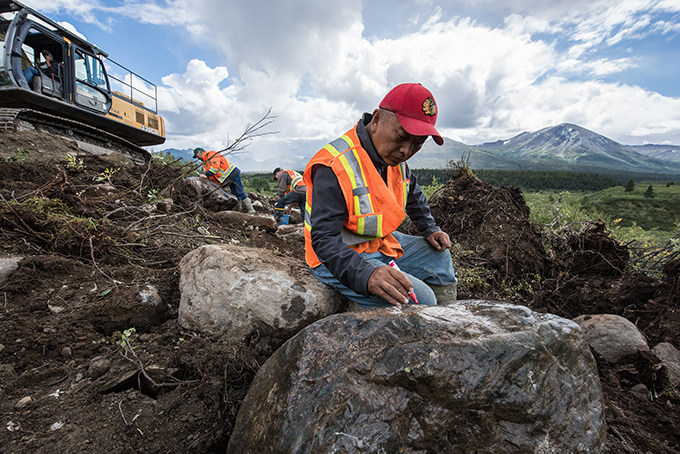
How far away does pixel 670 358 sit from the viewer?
235 centimetres

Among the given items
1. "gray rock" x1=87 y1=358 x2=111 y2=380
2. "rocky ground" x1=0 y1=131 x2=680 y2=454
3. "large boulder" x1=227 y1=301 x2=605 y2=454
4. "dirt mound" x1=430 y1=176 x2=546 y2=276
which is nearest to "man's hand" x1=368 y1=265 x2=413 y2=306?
"large boulder" x1=227 y1=301 x2=605 y2=454

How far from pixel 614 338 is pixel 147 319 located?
12.0 ft

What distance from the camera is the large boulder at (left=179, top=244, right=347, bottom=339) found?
2.15 metres

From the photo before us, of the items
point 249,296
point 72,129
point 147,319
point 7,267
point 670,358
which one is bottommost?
point 670,358

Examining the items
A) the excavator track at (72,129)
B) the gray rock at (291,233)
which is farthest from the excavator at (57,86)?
the gray rock at (291,233)

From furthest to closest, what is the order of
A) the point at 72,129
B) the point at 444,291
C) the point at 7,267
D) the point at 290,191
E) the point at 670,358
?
1. the point at 290,191
2. the point at 72,129
3. the point at 444,291
4. the point at 7,267
5. the point at 670,358

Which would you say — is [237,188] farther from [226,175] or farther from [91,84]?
[91,84]

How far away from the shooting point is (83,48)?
8.18 m

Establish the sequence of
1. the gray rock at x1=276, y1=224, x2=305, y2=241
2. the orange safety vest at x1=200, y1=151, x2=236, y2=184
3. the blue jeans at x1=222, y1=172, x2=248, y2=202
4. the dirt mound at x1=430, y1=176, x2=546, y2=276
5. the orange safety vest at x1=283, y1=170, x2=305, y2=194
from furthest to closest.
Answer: the orange safety vest at x1=283, y1=170, x2=305, y2=194 < the blue jeans at x1=222, y1=172, x2=248, y2=202 < the orange safety vest at x1=200, y1=151, x2=236, y2=184 < the gray rock at x1=276, y1=224, x2=305, y2=241 < the dirt mound at x1=430, y1=176, x2=546, y2=276

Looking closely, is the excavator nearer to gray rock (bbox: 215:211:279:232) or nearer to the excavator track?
the excavator track

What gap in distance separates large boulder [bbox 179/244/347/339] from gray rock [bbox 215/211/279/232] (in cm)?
388

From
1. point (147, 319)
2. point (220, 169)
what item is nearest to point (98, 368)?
point (147, 319)

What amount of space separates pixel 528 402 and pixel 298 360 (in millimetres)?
938

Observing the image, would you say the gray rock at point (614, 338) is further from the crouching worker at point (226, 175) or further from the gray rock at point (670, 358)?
the crouching worker at point (226, 175)
